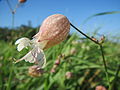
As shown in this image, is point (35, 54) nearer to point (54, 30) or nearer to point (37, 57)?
point (37, 57)

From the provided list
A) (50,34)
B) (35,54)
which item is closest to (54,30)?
(50,34)

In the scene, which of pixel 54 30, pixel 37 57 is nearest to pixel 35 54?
pixel 37 57

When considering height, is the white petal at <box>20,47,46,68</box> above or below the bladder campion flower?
below

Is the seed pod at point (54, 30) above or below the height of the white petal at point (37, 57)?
above

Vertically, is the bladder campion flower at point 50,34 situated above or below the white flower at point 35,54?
above

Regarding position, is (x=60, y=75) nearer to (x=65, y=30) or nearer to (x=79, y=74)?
(x=79, y=74)

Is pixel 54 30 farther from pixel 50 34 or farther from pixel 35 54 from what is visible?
pixel 35 54

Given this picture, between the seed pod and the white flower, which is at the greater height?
the seed pod

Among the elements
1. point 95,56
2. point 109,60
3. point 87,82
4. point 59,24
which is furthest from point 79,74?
point 59,24

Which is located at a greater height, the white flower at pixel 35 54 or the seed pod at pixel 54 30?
the seed pod at pixel 54 30
